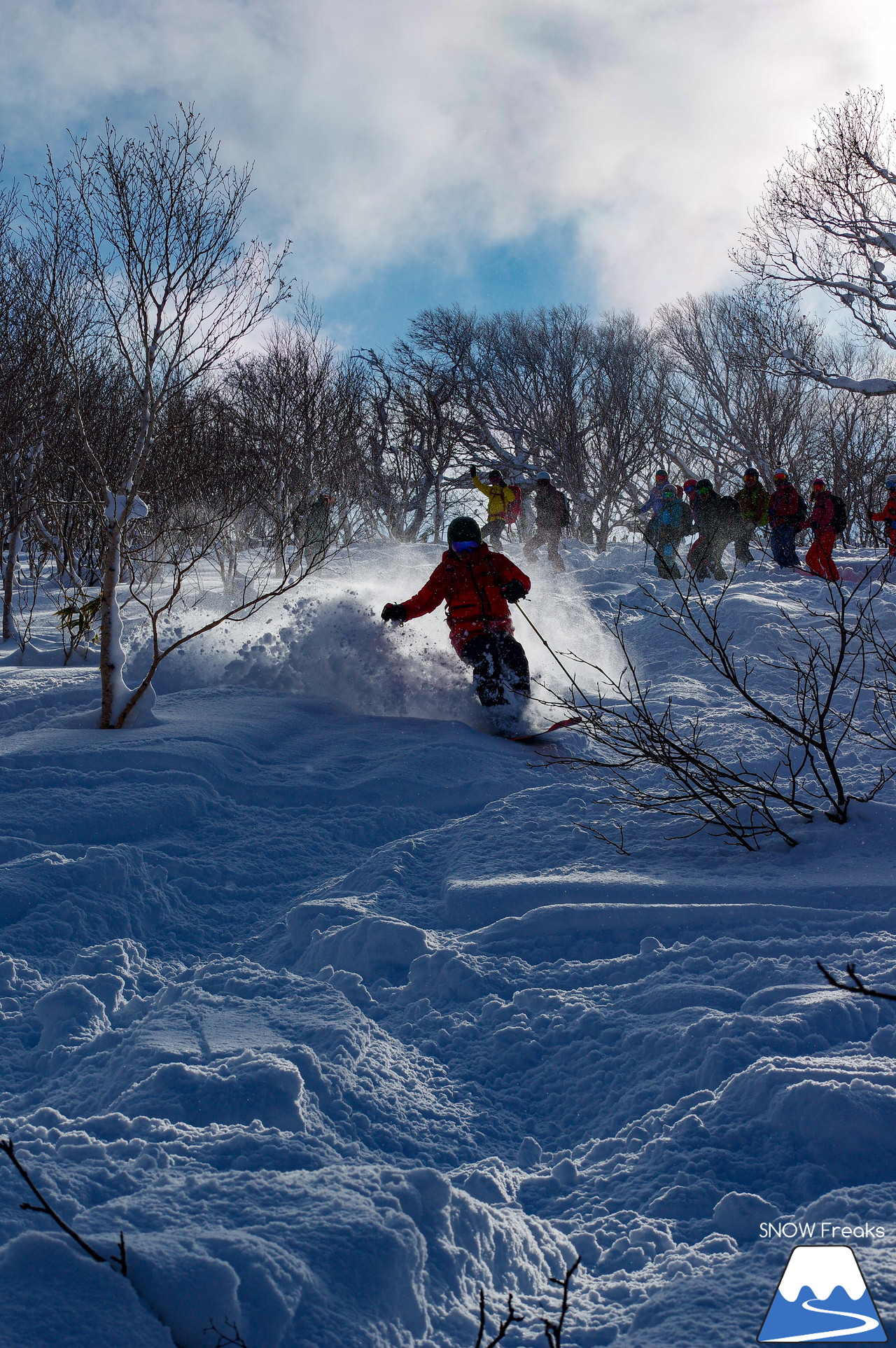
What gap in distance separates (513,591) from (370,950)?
3.06 meters

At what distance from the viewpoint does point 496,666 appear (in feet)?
17.4

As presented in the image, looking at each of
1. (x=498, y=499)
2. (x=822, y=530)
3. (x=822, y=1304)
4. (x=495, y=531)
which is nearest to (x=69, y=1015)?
(x=822, y=1304)

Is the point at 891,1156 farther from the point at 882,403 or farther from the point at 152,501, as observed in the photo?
the point at 882,403

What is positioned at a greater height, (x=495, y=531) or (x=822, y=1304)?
(x=495, y=531)

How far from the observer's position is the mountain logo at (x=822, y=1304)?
1187 millimetres

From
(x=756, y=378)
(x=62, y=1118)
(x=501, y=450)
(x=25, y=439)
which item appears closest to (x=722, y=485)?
(x=756, y=378)

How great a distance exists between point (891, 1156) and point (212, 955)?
2.04m

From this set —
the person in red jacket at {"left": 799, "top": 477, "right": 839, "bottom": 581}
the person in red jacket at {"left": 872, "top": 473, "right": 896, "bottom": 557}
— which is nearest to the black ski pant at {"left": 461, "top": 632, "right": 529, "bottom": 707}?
the person in red jacket at {"left": 799, "top": 477, "right": 839, "bottom": 581}

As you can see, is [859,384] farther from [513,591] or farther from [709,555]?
[513,591]

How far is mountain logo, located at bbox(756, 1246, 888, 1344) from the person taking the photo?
3.89 ft

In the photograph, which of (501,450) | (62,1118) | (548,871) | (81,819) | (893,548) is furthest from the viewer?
(501,450)

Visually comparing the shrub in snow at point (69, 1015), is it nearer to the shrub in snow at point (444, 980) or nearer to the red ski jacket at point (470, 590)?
the shrub in snow at point (444, 980)

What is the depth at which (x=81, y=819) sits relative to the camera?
11.3ft

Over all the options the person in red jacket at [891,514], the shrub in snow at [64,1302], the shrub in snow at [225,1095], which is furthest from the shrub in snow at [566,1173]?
the person in red jacket at [891,514]
